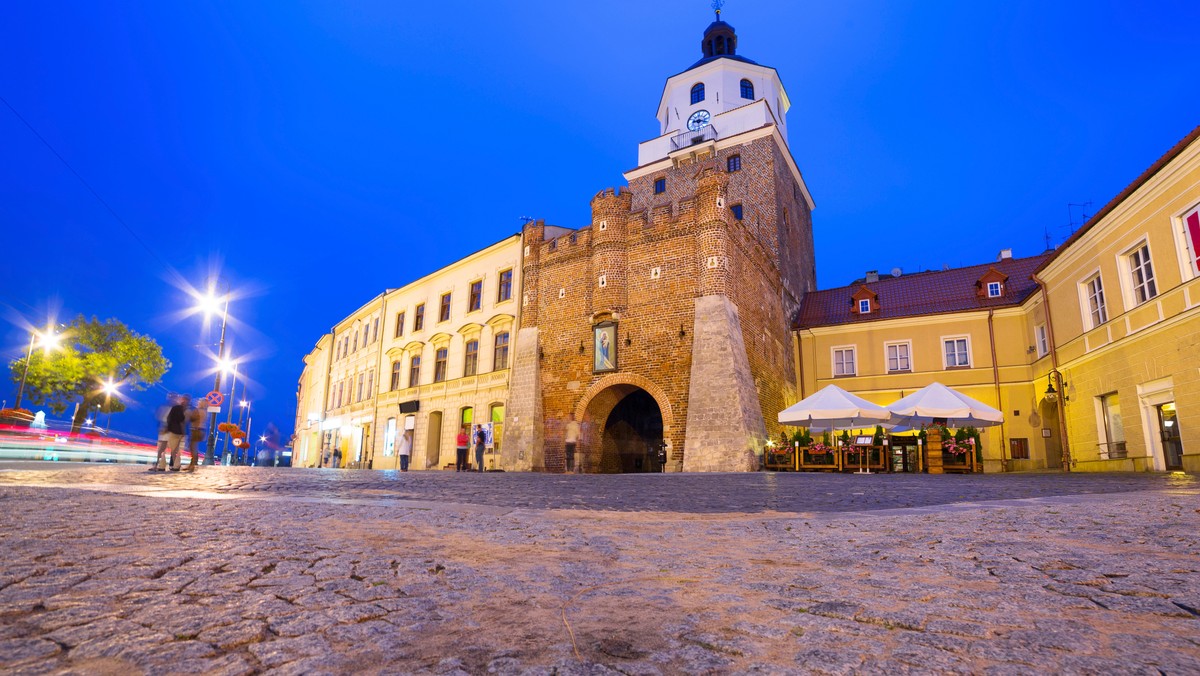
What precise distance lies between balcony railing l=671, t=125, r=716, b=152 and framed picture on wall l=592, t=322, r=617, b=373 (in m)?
12.2

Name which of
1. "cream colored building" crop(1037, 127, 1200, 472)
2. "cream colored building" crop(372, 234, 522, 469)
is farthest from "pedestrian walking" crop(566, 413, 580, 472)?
"cream colored building" crop(1037, 127, 1200, 472)

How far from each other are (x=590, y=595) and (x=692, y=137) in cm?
3006

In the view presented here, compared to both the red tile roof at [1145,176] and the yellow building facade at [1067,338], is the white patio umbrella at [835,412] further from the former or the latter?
the red tile roof at [1145,176]

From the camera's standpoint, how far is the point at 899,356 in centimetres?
2722

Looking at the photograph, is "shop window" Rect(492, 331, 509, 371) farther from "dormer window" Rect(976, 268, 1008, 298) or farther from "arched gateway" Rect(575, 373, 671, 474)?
"dormer window" Rect(976, 268, 1008, 298)

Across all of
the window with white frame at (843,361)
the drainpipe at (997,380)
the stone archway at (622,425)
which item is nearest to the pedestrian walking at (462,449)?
the stone archway at (622,425)

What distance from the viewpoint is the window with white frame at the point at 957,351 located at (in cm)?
2595

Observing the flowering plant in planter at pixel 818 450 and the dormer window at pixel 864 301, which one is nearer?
the flowering plant in planter at pixel 818 450

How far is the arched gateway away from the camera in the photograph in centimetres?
2186

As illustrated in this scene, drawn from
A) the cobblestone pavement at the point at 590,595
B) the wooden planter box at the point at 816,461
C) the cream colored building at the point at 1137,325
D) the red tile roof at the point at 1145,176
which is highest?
the red tile roof at the point at 1145,176

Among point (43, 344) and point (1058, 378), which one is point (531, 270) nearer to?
point (1058, 378)

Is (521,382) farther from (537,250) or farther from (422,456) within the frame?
(422,456)

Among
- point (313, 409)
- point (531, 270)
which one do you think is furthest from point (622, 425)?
point (313, 409)

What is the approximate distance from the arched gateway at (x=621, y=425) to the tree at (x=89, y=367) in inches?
1116
